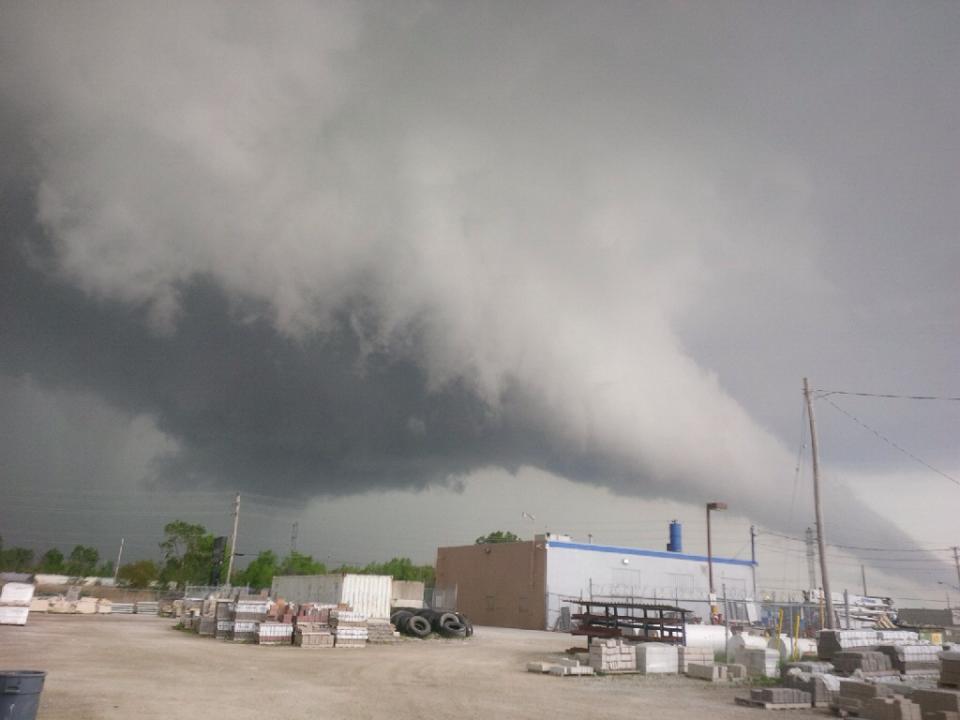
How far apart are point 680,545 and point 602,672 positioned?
38.4 meters

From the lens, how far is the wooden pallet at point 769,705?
1293cm

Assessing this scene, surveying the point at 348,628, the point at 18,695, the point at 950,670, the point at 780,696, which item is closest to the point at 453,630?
the point at 348,628

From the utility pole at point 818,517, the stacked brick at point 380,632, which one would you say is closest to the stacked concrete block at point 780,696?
the utility pole at point 818,517

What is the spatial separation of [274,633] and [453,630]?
9652mm

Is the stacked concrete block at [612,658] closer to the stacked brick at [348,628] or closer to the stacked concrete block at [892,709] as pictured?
the stacked concrete block at [892,709]

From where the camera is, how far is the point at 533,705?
470 inches

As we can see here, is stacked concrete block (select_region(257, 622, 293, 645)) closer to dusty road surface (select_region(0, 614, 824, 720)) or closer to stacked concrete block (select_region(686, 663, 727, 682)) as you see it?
dusty road surface (select_region(0, 614, 824, 720))

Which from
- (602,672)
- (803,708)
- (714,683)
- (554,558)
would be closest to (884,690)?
(803,708)

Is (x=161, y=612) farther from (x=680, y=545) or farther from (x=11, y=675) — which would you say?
(x=11, y=675)

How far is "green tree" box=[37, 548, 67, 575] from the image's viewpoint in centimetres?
10806

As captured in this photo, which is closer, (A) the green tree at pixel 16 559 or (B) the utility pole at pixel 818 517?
(B) the utility pole at pixel 818 517

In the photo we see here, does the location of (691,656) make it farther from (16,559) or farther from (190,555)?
(16,559)

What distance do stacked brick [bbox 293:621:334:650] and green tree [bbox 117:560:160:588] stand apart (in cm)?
8424

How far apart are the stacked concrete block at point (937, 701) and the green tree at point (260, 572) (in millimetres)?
90548
